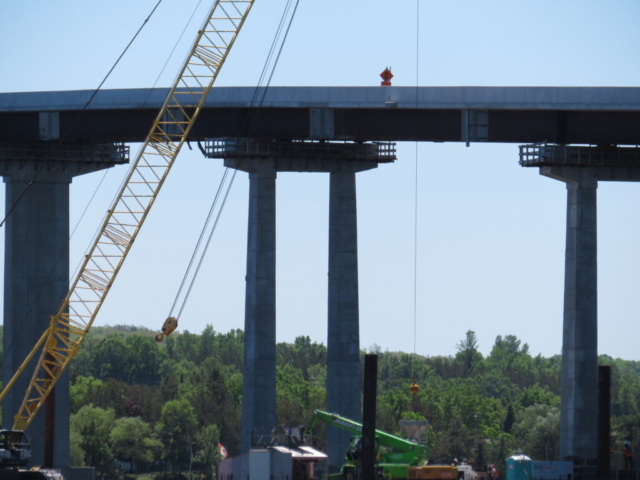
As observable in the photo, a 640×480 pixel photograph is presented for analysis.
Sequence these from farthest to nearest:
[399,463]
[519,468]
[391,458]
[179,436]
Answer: [179,436] → [519,468] → [391,458] → [399,463]

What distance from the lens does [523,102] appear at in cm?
8594

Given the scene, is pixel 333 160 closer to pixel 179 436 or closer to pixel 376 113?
pixel 376 113

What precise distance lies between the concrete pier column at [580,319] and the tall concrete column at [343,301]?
1372 cm

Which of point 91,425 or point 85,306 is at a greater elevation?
point 85,306

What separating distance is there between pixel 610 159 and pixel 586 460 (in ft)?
68.0

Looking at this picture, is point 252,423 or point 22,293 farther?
point 22,293

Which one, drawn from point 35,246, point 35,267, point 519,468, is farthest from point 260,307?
point 519,468

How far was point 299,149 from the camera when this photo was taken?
3504 inches

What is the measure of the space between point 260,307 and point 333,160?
11317 millimetres

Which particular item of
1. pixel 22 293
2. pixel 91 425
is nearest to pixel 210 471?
pixel 91 425

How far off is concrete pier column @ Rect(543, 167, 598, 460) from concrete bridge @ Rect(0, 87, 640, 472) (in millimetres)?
83

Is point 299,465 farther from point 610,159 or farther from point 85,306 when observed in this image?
point 610,159

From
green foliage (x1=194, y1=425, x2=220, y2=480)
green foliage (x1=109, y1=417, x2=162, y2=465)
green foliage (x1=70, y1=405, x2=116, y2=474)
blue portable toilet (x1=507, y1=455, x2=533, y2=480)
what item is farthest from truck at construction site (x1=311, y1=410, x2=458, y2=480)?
green foliage (x1=109, y1=417, x2=162, y2=465)

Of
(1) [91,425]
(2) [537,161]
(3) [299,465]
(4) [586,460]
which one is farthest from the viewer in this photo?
(1) [91,425]
